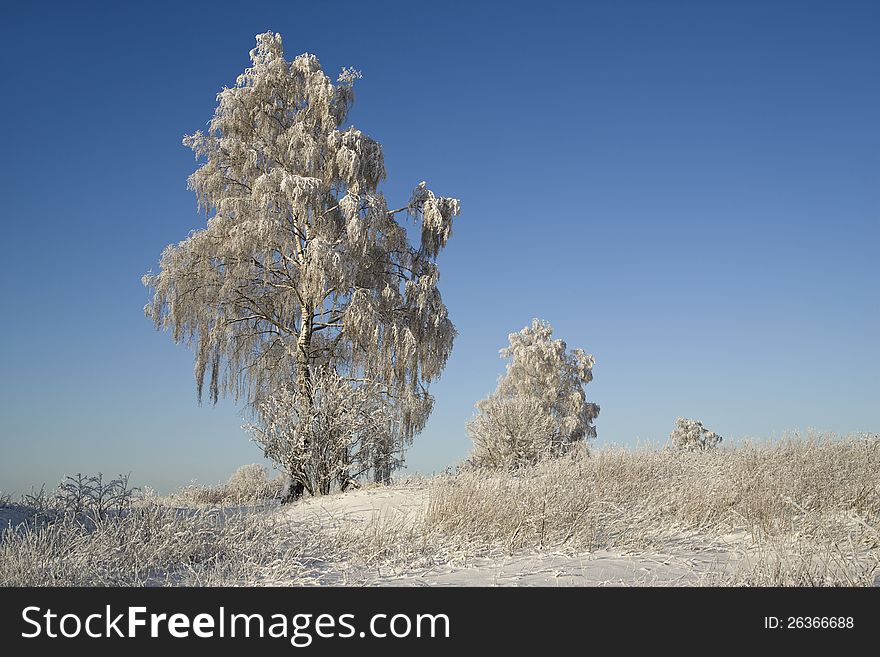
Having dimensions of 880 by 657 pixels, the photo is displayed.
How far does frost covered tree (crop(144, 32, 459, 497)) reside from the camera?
16.0m

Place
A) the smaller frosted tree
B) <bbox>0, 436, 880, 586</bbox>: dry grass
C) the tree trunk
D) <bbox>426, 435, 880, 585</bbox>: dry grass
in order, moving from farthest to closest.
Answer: the smaller frosted tree < the tree trunk < <bbox>426, 435, 880, 585</bbox>: dry grass < <bbox>0, 436, 880, 586</bbox>: dry grass

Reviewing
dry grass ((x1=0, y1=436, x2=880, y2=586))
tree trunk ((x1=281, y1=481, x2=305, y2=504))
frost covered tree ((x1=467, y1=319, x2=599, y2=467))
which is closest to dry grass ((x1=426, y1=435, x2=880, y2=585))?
dry grass ((x1=0, y1=436, x2=880, y2=586))

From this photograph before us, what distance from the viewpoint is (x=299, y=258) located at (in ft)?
53.5

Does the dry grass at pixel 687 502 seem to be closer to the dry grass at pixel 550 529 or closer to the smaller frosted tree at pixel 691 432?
the dry grass at pixel 550 529

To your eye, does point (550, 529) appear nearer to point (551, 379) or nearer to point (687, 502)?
point (687, 502)

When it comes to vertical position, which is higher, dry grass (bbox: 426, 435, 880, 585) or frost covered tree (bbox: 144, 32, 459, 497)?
frost covered tree (bbox: 144, 32, 459, 497)

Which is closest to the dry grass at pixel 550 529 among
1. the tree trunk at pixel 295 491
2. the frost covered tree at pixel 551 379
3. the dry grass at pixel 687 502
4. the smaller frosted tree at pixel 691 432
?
the dry grass at pixel 687 502

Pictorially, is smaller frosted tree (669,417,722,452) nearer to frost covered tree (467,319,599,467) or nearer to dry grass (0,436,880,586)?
frost covered tree (467,319,599,467)

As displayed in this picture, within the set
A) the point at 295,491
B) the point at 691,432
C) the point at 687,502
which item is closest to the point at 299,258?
the point at 295,491

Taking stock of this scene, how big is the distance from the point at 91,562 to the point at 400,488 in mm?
7240

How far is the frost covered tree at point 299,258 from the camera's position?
16031 millimetres
